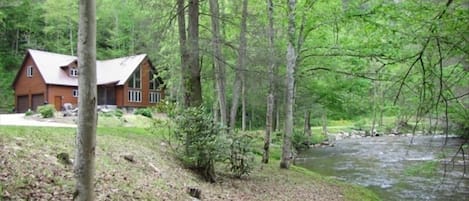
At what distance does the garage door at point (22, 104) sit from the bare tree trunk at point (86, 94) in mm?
37653

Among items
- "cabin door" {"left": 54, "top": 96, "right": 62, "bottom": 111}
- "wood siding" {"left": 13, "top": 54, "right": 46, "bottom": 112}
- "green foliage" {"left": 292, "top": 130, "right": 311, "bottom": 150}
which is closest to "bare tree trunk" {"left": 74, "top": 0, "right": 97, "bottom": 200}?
"green foliage" {"left": 292, "top": 130, "right": 311, "bottom": 150}

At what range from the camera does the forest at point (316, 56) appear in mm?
5430

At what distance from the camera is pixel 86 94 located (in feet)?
12.1

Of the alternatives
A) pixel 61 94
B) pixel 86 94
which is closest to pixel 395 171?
pixel 86 94

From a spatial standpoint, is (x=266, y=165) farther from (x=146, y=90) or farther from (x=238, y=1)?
(x=146, y=90)

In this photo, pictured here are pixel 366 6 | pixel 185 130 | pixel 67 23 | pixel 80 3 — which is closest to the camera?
pixel 80 3

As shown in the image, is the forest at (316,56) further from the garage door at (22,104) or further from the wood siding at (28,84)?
the wood siding at (28,84)

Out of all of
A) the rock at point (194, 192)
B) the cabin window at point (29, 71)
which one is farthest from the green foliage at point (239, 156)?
the cabin window at point (29, 71)

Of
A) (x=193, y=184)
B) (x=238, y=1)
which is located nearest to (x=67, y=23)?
(x=238, y=1)

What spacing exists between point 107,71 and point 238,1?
2542 cm

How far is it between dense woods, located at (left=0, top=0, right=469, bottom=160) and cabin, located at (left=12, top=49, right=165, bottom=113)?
11.4 ft

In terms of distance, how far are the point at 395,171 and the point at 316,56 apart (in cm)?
597

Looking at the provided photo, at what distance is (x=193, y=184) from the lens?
29.5ft

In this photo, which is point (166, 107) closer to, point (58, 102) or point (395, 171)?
point (395, 171)
